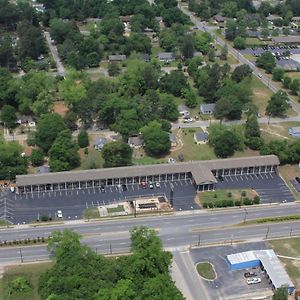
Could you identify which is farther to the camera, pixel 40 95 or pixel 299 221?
pixel 40 95

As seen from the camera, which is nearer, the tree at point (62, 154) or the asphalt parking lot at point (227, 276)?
the asphalt parking lot at point (227, 276)

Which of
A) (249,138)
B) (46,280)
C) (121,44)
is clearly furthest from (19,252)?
(121,44)

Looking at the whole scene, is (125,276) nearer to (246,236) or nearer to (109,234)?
(109,234)

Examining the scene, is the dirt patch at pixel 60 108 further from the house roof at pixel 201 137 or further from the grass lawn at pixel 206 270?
the grass lawn at pixel 206 270

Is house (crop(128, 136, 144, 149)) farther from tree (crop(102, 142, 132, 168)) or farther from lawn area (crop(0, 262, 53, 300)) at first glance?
lawn area (crop(0, 262, 53, 300))

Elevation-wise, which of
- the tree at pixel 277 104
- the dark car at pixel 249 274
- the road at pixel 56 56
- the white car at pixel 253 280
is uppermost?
the tree at pixel 277 104

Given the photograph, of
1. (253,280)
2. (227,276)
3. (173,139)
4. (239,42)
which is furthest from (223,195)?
(239,42)

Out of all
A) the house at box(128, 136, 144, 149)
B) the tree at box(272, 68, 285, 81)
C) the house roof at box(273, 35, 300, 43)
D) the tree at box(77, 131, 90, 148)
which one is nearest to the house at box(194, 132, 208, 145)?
the house at box(128, 136, 144, 149)

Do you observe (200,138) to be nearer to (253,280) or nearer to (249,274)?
(249,274)

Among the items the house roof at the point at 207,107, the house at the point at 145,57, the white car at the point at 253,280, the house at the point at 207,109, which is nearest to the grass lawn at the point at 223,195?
the white car at the point at 253,280
